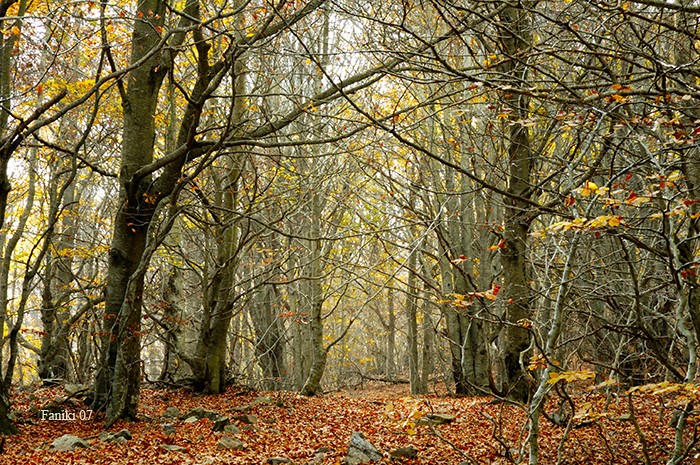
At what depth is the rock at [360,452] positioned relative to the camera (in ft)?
18.1

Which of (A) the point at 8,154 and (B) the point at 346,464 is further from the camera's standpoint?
(A) the point at 8,154

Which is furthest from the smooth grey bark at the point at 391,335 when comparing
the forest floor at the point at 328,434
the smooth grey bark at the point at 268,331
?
the forest floor at the point at 328,434

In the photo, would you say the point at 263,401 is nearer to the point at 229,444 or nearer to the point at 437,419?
the point at 229,444

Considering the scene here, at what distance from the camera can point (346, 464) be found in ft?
17.8

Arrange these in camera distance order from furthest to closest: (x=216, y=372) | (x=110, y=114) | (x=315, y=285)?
(x=110, y=114) < (x=315, y=285) < (x=216, y=372)

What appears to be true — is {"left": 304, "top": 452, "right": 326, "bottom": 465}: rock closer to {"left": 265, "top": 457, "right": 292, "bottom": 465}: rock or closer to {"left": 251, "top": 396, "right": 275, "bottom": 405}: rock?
{"left": 265, "top": 457, "right": 292, "bottom": 465}: rock

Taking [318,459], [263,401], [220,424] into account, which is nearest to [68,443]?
[220,424]

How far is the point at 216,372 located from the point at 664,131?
7763 mm

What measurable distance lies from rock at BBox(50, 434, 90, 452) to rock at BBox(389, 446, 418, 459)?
313 centimetres

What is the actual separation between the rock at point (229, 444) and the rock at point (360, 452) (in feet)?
4.26

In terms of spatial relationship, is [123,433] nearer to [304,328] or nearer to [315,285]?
[315,285]

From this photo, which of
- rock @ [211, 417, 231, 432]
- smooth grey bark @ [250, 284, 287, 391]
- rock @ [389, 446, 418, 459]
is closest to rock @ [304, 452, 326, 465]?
rock @ [389, 446, 418, 459]

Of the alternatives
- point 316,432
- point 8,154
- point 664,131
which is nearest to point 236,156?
point 8,154

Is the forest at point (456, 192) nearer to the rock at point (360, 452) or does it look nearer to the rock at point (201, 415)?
the rock at point (360, 452)
